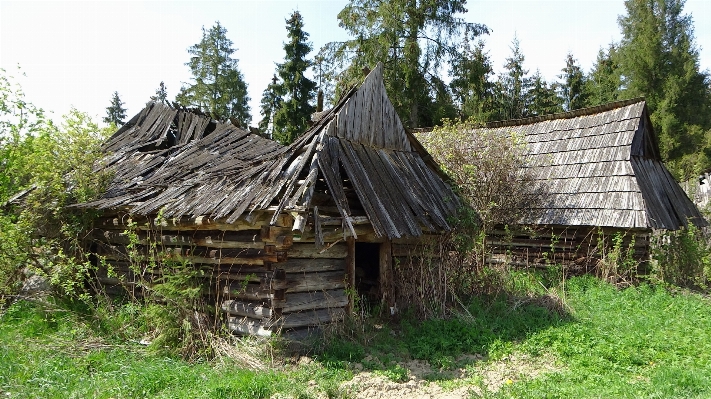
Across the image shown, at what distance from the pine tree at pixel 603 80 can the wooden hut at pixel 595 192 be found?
1479 centimetres

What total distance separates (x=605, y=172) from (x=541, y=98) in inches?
774

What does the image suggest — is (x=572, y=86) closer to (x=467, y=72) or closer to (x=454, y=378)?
(x=467, y=72)

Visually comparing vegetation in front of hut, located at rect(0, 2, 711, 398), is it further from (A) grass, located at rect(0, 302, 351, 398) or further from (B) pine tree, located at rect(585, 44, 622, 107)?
(B) pine tree, located at rect(585, 44, 622, 107)

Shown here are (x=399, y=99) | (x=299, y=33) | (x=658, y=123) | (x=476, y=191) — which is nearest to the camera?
(x=476, y=191)

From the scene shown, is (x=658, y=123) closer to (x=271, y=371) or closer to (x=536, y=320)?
(x=536, y=320)

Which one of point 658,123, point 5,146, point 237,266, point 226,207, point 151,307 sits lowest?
point 151,307

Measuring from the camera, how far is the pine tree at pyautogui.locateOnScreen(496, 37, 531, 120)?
30438mm


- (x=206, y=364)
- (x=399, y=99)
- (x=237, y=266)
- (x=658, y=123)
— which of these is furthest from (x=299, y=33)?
(x=206, y=364)

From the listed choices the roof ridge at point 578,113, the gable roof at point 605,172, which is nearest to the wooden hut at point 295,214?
the gable roof at point 605,172

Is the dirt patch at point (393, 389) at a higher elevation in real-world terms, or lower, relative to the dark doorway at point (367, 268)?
lower

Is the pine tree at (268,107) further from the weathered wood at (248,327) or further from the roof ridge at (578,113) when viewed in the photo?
the weathered wood at (248,327)

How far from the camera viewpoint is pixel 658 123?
77.0 ft

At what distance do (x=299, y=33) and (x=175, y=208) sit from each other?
20.5m

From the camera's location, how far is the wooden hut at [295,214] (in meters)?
6.88
